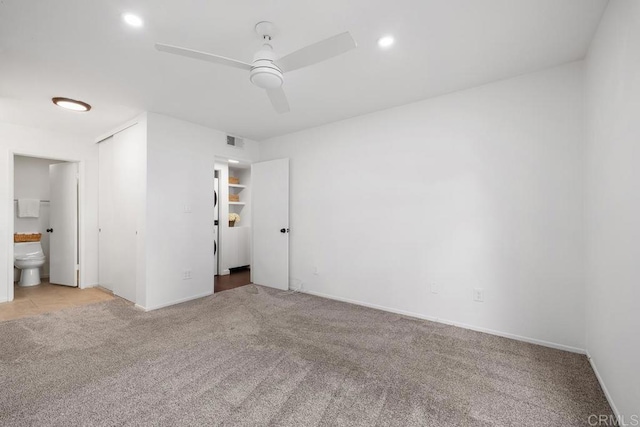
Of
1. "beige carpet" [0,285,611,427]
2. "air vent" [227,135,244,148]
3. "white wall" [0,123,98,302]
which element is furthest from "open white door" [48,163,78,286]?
"air vent" [227,135,244,148]

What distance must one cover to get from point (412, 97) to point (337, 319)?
8.97ft

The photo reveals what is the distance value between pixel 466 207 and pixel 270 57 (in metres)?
2.41

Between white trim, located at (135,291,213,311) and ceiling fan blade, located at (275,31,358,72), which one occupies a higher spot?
ceiling fan blade, located at (275,31,358,72)

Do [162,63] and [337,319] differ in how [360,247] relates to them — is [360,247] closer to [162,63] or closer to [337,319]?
[337,319]

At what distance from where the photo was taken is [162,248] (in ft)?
11.7

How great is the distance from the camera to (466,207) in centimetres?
291

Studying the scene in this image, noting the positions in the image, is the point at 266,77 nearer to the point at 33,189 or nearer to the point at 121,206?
the point at 121,206

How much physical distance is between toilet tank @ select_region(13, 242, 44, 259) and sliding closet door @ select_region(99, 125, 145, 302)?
1.13 meters

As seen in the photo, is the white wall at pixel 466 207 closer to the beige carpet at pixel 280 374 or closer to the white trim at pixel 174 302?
the beige carpet at pixel 280 374

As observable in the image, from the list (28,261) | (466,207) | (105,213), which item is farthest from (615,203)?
(28,261)

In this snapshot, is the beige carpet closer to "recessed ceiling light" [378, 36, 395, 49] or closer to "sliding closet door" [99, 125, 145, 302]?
"sliding closet door" [99, 125, 145, 302]

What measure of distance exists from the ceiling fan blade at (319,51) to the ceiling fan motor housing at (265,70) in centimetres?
6

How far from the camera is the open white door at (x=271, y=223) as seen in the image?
4.41 m

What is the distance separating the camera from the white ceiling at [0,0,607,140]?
5.88 feet
